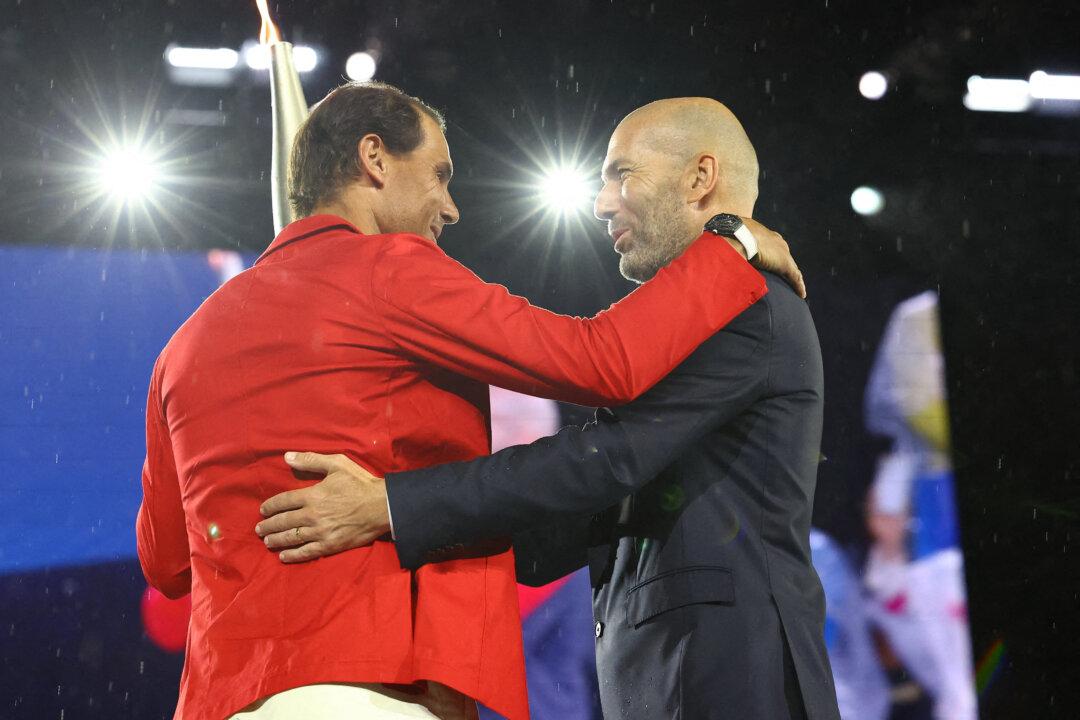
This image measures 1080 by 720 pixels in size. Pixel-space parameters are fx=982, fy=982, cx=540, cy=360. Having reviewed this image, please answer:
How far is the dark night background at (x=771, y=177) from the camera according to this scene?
3.98 meters

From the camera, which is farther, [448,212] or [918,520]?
[918,520]

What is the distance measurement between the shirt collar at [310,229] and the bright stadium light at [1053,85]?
4192mm

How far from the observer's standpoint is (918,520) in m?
4.65

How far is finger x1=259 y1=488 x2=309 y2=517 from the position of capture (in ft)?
3.96

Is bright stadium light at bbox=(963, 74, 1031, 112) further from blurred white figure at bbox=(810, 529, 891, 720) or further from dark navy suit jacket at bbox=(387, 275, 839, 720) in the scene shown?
dark navy suit jacket at bbox=(387, 275, 839, 720)

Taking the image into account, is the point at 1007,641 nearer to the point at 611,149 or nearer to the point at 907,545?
the point at 907,545

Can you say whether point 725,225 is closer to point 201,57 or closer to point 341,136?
point 341,136

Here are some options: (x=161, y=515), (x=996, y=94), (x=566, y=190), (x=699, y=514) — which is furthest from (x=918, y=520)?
(x=161, y=515)

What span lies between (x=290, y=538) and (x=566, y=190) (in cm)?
344

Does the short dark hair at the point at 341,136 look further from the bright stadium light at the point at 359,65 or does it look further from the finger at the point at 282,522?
the bright stadium light at the point at 359,65

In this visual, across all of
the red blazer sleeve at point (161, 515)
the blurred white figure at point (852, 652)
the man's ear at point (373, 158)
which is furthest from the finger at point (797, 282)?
the blurred white figure at point (852, 652)

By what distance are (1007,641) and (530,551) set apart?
3.74m

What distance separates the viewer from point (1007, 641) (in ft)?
15.0

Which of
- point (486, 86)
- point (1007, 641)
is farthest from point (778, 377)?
point (1007, 641)
